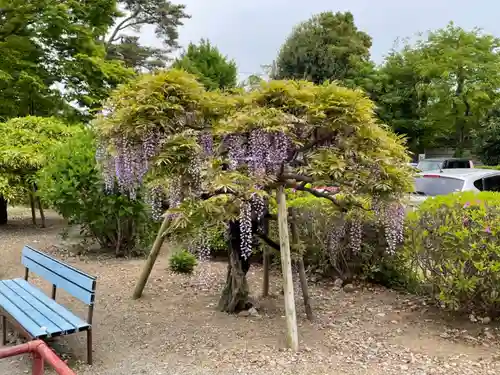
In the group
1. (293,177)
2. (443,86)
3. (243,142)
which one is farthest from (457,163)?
(243,142)

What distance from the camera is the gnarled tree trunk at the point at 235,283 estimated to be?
495 centimetres

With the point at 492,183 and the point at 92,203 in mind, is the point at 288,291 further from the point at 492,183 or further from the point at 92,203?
the point at 492,183

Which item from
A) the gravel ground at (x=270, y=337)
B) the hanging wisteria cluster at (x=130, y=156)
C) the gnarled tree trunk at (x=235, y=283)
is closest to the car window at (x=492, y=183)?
the gravel ground at (x=270, y=337)

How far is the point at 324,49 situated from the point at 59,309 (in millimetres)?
26294

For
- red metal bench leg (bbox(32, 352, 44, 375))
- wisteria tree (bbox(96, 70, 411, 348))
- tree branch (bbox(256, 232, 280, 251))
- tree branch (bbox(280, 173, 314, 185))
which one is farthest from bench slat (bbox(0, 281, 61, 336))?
tree branch (bbox(280, 173, 314, 185))

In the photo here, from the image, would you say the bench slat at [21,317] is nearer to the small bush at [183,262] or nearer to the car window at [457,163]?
the small bush at [183,262]

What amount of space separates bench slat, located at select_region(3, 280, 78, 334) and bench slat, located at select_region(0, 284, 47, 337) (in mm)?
128

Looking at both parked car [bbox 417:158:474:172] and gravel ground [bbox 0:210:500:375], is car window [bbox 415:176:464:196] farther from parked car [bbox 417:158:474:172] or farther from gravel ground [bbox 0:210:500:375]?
parked car [bbox 417:158:474:172]

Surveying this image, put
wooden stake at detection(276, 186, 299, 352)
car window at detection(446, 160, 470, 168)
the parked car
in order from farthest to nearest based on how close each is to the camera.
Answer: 1. car window at detection(446, 160, 470, 168)
2. the parked car
3. wooden stake at detection(276, 186, 299, 352)

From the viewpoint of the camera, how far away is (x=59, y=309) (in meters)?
4.21

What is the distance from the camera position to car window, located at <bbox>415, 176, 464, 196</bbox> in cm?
890

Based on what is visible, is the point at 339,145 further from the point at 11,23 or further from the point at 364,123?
the point at 11,23

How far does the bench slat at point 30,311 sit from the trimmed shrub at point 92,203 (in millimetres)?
2761

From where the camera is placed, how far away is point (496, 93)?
73.8 feet
